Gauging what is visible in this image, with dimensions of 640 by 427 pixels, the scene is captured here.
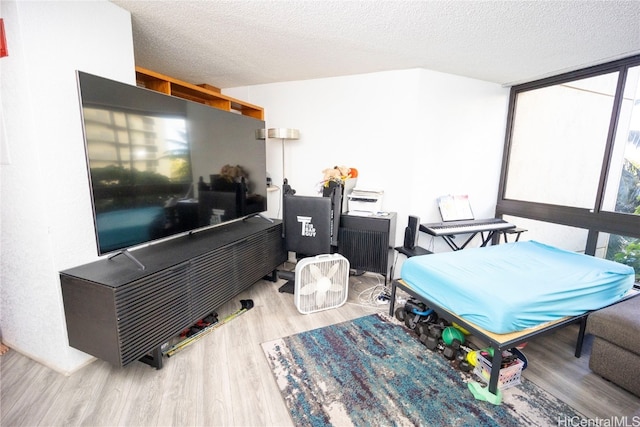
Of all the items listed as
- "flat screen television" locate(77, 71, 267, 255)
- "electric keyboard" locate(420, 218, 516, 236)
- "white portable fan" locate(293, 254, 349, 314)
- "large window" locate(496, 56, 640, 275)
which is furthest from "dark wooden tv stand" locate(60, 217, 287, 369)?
"large window" locate(496, 56, 640, 275)

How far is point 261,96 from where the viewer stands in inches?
141

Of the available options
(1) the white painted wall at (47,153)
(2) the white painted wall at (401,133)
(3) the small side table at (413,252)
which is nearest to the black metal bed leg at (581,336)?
(3) the small side table at (413,252)

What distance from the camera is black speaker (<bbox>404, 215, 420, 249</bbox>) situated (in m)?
2.82

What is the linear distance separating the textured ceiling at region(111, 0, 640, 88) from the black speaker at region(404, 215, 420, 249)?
1.56m

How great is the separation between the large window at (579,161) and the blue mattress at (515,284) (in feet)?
2.39

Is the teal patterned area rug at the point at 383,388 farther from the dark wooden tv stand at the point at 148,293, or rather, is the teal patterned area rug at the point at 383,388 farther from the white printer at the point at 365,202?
the white printer at the point at 365,202

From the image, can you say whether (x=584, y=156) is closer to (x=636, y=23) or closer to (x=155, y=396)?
(x=636, y=23)

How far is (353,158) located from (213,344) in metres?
2.39

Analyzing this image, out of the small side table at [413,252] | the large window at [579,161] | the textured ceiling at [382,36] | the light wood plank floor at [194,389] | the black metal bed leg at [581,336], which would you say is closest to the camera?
the light wood plank floor at [194,389]

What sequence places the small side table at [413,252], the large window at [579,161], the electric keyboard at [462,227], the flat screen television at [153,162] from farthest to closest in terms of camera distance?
1. the electric keyboard at [462,227]
2. the small side table at [413,252]
3. the large window at [579,161]
4. the flat screen television at [153,162]

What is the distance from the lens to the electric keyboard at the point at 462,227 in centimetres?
292

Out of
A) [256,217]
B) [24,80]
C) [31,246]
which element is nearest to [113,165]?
[24,80]

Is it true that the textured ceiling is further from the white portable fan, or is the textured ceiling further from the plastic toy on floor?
the plastic toy on floor

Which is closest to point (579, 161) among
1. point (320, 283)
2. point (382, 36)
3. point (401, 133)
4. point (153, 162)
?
point (401, 133)
